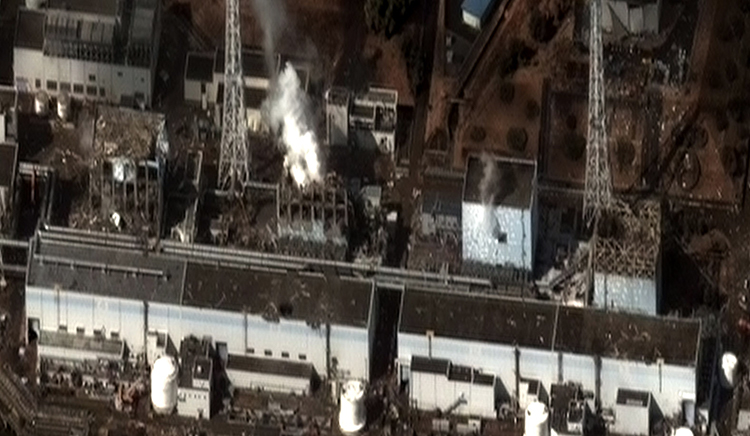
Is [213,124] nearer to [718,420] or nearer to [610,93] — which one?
[610,93]

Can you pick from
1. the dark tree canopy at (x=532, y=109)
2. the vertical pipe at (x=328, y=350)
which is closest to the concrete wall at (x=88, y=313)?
the vertical pipe at (x=328, y=350)

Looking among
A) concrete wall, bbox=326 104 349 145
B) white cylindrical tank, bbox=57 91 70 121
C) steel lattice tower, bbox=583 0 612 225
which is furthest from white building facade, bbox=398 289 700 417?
white cylindrical tank, bbox=57 91 70 121

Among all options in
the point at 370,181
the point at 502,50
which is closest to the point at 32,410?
the point at 370,181

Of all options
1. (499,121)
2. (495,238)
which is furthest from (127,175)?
(499,121)

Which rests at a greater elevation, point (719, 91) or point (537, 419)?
point (719, 91)

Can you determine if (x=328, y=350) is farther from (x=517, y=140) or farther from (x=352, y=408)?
(x=517, y=140)

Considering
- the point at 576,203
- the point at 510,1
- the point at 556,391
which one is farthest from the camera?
the point at 510,1

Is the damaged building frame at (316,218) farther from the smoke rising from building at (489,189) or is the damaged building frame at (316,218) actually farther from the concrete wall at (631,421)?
the concrete wall at (631,421)
